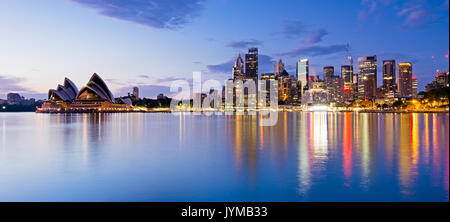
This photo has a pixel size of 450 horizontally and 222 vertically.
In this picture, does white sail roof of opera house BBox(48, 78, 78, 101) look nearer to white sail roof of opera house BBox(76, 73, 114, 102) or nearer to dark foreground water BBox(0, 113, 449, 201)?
white sail roof of opera house BBox(76, 73, 114, 102)

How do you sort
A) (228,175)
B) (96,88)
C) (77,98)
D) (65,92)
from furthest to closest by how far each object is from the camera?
(77,98)
(65,92)
(96,88)
(228,175)

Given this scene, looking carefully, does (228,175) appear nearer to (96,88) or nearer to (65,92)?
(96,88)

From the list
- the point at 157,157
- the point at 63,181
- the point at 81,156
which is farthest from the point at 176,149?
the point at 63,181

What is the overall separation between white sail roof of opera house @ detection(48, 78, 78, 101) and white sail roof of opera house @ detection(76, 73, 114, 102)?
9.77 feet

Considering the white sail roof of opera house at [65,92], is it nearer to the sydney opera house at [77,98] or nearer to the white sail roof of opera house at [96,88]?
the sydney opera house at [77,98]

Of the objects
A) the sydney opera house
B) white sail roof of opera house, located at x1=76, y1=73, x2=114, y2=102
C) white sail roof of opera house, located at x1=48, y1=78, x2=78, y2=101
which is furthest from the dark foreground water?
white sail roof of opera house, located at x1=48, y1=78, x2=78, y2=101

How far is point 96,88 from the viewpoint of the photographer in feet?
406

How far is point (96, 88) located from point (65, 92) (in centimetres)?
1388

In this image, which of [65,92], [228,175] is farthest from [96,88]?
[228,175]

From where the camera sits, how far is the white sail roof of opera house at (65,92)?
126m

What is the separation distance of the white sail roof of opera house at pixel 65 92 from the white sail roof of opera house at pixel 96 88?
2979 millimetres

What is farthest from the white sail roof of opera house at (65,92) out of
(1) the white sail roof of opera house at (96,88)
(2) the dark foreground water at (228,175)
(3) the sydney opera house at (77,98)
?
(2) the dark foreground water at (228,175)

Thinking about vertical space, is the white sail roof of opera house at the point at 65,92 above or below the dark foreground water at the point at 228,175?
above
